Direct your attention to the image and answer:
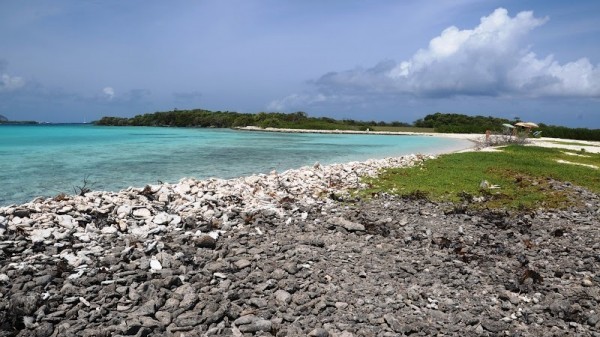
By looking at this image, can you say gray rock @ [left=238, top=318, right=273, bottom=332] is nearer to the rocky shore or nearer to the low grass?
the rocky shore

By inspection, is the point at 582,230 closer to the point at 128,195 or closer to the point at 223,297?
the point at 223,297

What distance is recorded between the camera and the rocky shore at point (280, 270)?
18.2 ft

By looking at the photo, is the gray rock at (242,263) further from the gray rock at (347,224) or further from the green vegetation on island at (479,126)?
the green vegetation on island at (479,126)

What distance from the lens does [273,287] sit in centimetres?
641

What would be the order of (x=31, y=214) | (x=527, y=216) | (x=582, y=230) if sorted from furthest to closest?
(x=527, y=216)
(x=582, y=230)
(x=31, y=214)

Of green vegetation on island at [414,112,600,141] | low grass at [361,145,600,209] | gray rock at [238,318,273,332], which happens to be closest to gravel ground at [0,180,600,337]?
gray rock at [238,318,273,332]

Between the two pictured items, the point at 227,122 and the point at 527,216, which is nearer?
the point at 527,216

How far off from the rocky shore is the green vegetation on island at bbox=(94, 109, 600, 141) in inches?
2841

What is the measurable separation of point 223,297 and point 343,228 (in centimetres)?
395

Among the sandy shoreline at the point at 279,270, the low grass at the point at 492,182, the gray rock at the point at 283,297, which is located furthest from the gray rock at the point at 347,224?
the low grass at the point at 492,182

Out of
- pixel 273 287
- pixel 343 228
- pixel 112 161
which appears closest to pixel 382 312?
pixel 273 287

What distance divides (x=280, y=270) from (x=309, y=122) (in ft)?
367

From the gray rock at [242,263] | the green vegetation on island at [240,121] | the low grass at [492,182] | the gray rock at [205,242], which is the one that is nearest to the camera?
the gray rock at [242,263]

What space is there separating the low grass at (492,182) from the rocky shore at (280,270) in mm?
2375
